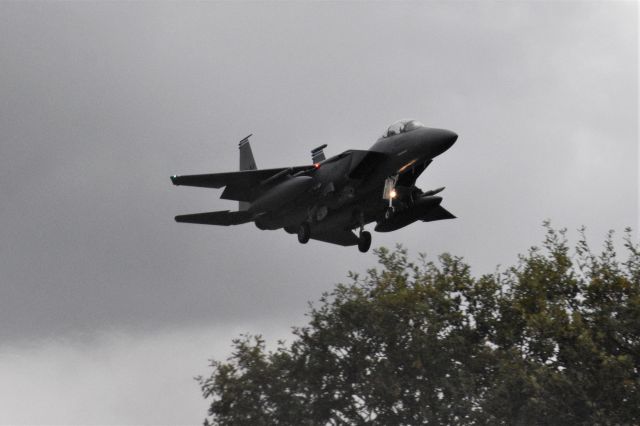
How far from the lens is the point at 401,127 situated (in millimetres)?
38969

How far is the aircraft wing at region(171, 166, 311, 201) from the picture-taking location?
4109 cm

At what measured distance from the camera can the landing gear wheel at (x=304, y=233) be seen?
41.4 meters

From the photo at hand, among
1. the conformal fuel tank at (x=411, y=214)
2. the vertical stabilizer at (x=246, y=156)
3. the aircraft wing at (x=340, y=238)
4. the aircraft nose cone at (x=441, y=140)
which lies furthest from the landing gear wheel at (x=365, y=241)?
the vertical stabilizer at (x=246, y=156)

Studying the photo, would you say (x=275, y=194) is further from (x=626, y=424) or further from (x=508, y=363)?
(x=626, y=424)

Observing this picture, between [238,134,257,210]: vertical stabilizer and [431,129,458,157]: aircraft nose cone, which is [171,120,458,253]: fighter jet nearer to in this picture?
[431,129,458,157]: aircraft nose cone

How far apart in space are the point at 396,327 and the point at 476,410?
550 cm

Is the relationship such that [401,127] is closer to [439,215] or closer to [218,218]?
[439,215]

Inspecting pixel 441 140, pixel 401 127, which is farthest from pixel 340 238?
pixel 441 140

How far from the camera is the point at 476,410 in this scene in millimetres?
48312

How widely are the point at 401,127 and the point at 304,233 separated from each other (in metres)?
5.68

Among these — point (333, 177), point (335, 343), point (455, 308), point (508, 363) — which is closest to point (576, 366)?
point (508, 363)

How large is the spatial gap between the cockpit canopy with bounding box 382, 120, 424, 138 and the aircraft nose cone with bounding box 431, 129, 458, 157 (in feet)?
4.39

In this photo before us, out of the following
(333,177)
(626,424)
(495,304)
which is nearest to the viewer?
(333,177)

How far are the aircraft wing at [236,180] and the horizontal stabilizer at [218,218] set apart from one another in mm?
1078
